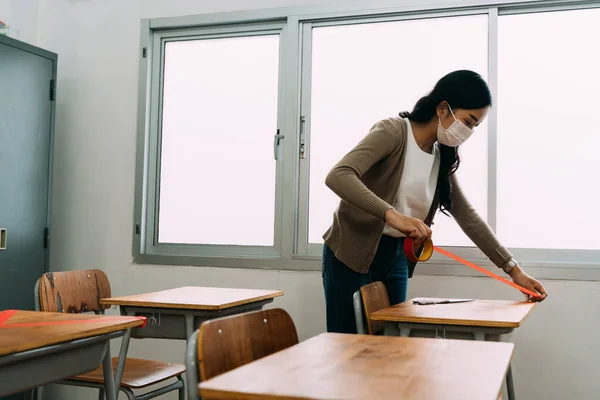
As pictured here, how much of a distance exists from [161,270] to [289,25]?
1459 millimetres

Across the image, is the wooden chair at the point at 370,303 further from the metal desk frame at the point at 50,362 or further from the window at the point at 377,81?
the window at the point at 377,81

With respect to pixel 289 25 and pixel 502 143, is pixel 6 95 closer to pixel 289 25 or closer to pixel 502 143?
pixel 289 25

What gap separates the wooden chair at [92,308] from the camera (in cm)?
229

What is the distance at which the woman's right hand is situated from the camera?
1873 mm

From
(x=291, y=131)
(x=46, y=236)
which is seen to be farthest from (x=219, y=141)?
(x=46, y=236)

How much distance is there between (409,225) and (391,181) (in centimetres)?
32

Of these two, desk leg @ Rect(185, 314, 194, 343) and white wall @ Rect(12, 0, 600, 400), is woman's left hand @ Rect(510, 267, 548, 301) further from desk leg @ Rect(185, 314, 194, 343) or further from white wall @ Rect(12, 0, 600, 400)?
desk leg @ Rect(185, 314, 194, 343)

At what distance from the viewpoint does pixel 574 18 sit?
2.96m

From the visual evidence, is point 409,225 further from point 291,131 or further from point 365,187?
point 291,131

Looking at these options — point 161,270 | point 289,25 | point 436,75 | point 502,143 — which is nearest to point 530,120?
point 502,143

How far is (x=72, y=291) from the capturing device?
2.47 metres

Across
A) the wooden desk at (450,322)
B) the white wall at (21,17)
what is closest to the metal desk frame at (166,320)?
the wooden desk at (450,322)

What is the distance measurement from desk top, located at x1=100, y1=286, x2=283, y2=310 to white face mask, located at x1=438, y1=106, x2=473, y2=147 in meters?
0.94

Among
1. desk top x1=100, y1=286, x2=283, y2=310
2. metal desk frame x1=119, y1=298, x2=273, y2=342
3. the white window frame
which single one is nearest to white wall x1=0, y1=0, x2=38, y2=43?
the white window frame
